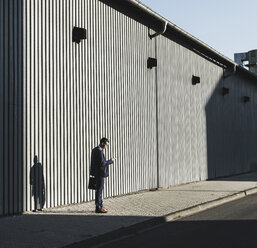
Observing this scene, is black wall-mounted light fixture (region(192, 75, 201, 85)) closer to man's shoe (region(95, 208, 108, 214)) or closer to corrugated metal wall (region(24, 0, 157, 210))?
corrugated metal wall (region(24, 0, 157, 210))

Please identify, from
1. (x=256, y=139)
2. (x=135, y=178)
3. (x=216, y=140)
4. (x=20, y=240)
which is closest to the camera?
(x=20, y=240)

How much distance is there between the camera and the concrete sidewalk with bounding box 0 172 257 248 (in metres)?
6.21

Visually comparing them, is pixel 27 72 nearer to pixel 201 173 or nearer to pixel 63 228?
pixel 63 228

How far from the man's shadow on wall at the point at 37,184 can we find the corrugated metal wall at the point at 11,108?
374 millimetres

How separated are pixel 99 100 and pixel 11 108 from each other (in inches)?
128

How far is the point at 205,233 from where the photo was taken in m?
6.88

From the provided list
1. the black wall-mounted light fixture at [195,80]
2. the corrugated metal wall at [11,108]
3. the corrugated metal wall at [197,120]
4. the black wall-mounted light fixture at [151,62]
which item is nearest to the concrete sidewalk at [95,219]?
the corrugated metal wall at [11,108]

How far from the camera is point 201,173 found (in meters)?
17.1

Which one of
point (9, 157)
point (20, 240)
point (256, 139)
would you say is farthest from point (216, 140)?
point (20, 240)

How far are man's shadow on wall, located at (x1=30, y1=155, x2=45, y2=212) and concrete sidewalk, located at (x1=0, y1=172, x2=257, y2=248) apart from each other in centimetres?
24

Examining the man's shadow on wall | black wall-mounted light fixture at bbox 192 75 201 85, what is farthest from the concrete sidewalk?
black wall-mounted light fixture at bbox 192 75 201 85

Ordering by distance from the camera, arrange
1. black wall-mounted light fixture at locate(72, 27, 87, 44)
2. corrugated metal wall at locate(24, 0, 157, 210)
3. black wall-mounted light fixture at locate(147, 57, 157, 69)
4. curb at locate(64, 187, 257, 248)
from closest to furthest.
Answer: curb at locate(64, 187, 257, 248) → corrugated metal wall at locate(24, 0, 157, 210) → black wall-mounted light fixture at locate(72, 27, 87, 44) → black wall-mounted light fixture at locate(147, 57, 157, 69)

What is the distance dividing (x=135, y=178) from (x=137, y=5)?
5380mm

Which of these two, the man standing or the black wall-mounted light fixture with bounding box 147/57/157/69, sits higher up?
the black wall-mounted light fixture with bounding box 147/57/157/69
